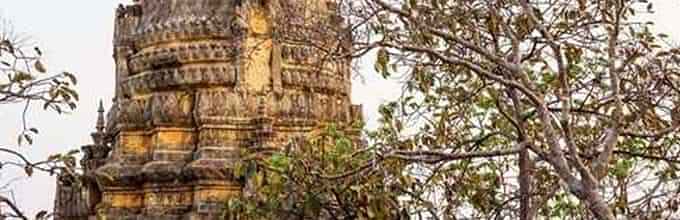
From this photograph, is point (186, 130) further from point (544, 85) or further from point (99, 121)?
point (544, 85)

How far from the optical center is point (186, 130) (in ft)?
59.7

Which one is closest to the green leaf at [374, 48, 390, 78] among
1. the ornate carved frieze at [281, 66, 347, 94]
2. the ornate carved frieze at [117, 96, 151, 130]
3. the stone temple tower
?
the stone temple tower

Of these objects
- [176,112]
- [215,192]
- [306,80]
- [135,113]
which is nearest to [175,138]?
[176,112]

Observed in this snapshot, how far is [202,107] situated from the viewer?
58.8 feet

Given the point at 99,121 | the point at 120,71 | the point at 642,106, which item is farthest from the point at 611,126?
the point at 99,121

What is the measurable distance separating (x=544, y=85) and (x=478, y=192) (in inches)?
56.1

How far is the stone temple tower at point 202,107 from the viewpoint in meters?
17.7

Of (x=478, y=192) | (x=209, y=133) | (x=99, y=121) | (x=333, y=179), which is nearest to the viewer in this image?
(x=333, y=179)

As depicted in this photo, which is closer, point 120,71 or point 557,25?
point 557,25

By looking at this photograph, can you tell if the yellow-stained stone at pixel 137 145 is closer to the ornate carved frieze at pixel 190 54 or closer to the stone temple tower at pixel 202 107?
the stone temple tower at pixel 202 107

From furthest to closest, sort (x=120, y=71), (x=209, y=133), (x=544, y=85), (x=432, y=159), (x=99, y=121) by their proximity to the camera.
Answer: (x=99, y=121) → (x=120, y=71) → (x=209, y=133) → (x=544, y=85) → (x=432, y=159)

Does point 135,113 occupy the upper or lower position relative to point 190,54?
lower

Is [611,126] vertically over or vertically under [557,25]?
under

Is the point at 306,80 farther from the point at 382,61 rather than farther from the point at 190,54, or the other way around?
the point at 382,61
